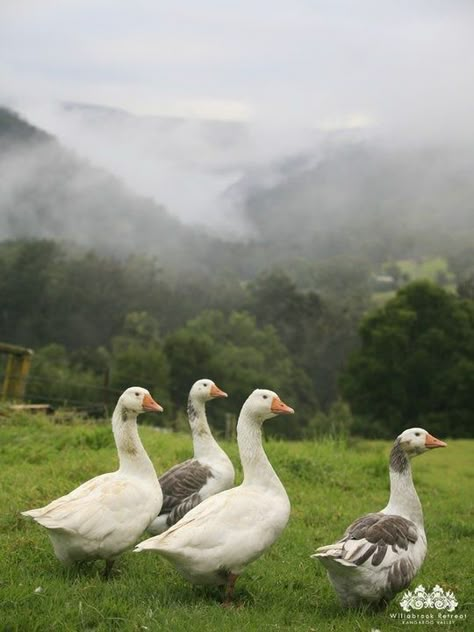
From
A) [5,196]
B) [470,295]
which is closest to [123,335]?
[470,295]

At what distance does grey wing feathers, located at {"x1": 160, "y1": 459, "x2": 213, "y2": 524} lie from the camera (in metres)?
9.24

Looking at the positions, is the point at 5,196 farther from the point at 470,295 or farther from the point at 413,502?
the point at 413,502

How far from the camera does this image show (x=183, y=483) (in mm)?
9453

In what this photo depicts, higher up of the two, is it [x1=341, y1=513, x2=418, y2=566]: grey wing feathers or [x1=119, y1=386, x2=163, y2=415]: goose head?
[x1=119, y1=386, x2=163, y2=415]: goose head

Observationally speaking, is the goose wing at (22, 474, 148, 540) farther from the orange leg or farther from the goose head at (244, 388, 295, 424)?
the goose head at (244, 388, 295, 424)

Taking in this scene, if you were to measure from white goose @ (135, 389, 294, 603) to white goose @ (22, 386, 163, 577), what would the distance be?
1.92 ft

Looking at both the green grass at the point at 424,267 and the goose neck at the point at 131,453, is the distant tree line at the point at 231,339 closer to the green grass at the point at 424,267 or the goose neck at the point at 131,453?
the green grass at the point at 424,267

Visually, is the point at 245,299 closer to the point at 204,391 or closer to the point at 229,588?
the point at 204,391

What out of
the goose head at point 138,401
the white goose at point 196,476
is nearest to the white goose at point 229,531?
the goose head at point 138,401

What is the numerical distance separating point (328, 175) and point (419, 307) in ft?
420

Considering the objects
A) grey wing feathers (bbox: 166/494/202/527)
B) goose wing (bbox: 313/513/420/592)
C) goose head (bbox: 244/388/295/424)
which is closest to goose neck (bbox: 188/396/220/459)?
grey wing feathers (bbox: 166/494/202/527)

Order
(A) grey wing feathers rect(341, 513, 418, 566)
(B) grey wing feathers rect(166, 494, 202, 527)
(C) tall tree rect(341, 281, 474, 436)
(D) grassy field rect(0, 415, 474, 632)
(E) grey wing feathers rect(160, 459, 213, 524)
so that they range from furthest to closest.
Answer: (C) tall tree rect(341, 281, 474, 436), (E) grey wing feathers rect(160, 459, 213, 524), (B) grey wing feathers rect(166, 494, 202, 527), (A) grey wing feathers rect(341, 513, 418, 566), (D) grassy field rect(0, 415, 474, 632)

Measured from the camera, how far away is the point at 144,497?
26.1ft

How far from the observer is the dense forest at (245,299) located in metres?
44.2
